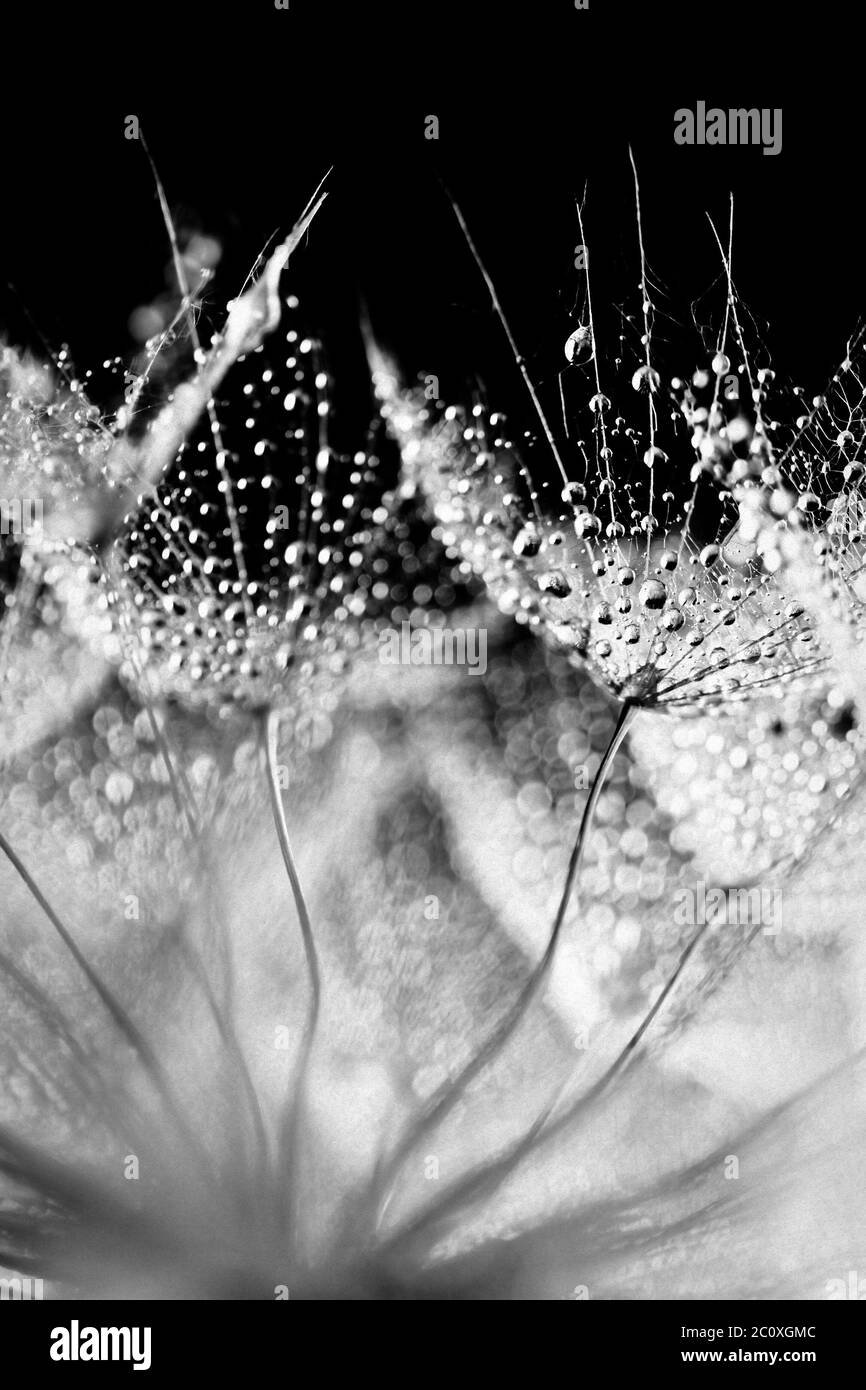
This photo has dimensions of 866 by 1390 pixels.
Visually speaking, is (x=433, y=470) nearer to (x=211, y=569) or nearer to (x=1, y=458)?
(x=211, y=569)

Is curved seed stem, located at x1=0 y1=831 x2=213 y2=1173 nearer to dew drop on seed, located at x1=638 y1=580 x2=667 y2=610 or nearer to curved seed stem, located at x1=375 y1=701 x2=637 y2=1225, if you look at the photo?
curved seed stem, located at x1=375 y1=701 x2=637 y2=1225

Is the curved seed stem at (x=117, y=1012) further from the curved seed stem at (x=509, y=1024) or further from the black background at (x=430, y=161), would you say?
the black background at (x=430, y=161)

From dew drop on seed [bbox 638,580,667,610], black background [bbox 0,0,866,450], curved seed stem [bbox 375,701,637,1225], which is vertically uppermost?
black background [bbox 0,0,866,450]

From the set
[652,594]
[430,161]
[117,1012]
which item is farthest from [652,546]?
[117,1012]

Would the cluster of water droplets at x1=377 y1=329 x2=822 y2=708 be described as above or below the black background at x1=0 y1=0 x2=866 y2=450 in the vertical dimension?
below

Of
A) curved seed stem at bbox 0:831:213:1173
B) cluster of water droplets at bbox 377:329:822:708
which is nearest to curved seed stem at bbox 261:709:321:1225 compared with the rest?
curved seed stem at bbox 0:831:213:1173

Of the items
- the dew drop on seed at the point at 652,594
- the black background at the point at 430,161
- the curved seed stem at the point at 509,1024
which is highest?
the black background at the point at 430,161

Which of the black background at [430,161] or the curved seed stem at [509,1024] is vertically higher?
the black background at [430,161]

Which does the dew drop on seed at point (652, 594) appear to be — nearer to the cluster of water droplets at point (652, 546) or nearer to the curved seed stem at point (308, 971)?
the cluster of water droplets at point (652, 546)

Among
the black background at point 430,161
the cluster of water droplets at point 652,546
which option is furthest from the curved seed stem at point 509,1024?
the black background at point 430,161

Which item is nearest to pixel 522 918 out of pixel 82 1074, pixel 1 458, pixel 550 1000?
pixel 550 1000

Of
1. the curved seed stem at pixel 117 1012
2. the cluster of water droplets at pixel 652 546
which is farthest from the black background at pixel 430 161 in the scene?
the curved seed stem at pixel 117 1012
